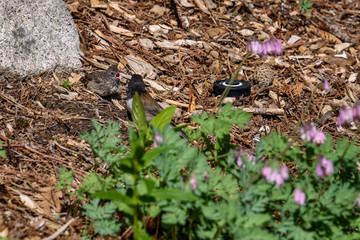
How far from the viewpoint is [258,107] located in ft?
17.5

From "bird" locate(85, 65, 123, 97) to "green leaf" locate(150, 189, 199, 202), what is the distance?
9.02 feet

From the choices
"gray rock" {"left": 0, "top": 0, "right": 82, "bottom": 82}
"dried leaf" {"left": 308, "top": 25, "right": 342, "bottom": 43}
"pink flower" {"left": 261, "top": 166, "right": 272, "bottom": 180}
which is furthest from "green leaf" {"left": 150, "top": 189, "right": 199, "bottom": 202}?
"dried leaf" {"left": 308, "top": 25, "right": 342, "bottom": 43}

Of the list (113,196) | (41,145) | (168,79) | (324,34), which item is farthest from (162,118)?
(324,34)

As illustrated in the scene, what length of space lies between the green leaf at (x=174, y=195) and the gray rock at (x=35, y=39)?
10.2 ft

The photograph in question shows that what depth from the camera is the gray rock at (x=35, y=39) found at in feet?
15.3

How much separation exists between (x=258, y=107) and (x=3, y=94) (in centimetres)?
301

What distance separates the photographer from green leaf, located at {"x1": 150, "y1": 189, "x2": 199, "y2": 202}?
7.07 feet

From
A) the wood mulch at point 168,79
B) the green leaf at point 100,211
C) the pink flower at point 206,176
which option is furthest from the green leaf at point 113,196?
the wood mulch at point 168,79

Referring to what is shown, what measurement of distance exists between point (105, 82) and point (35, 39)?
1.01m

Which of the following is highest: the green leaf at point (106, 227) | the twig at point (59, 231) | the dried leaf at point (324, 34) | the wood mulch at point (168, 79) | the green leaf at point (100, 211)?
the green leaf at point (100, 211)

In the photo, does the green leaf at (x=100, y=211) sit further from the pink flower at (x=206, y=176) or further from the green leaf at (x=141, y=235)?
the pink flower at (x=206, y=176)

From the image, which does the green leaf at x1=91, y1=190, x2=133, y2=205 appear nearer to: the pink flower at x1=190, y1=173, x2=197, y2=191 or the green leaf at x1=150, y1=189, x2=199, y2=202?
the green leaf at x1=150, y1=189, x2=199, y2=202

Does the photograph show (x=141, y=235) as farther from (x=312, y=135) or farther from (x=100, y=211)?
(x=312, y=135)

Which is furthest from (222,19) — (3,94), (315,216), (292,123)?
(315,216)
